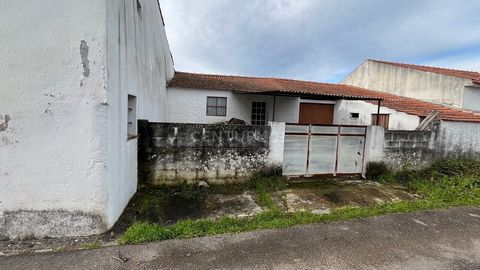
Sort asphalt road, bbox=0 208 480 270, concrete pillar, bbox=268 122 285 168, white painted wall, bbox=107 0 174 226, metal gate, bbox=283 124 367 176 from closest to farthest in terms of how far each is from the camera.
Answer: asphalt road, bbox=0 208 480 270 → white painted wall, bbox=107 0 174 226 → concrete pillar, bbox=268 122 285 168 → metal gate, bbox=283 124 367 176

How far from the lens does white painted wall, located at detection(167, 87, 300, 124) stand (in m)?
11.7

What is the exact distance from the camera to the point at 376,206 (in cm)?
536

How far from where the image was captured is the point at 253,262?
325 centimetres

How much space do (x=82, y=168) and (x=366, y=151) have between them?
7.23 metres

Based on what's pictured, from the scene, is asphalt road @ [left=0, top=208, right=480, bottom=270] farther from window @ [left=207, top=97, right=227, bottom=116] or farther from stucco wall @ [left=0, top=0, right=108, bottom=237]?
window @ [left=207, top=97, right=227, bottom=116]

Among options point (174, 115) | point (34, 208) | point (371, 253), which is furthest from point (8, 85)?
point (174, 115)

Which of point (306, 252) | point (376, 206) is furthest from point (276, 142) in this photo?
point (306, 252)

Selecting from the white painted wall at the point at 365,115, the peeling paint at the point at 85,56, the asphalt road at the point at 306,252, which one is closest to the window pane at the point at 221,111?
the white painted wall at the point at 365,115

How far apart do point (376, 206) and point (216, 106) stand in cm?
832

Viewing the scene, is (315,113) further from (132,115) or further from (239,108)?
(132,115)

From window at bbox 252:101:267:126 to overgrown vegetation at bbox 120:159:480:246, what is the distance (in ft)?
20.5

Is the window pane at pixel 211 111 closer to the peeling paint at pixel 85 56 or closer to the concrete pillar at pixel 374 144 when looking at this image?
the concrete pillar at pixel 374 144

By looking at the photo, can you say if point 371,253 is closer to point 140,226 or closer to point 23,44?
point 140,226

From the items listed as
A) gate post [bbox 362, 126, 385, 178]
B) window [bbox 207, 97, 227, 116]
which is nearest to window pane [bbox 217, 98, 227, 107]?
window [bbox 207, 97, 227, 116]
